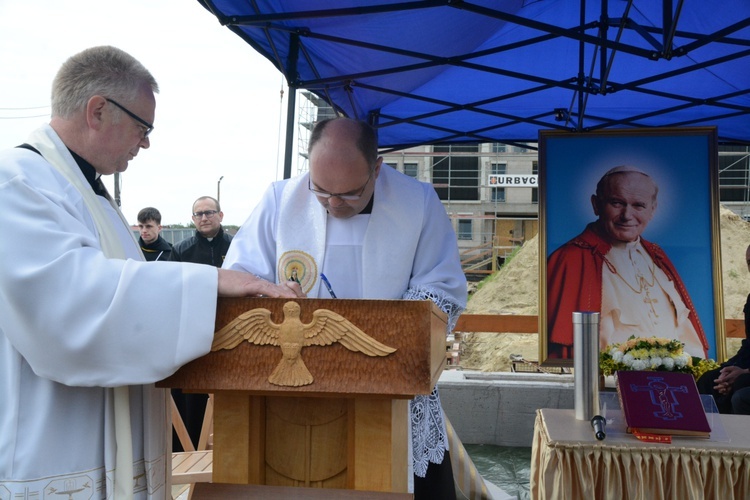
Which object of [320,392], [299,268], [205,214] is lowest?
[320,392]

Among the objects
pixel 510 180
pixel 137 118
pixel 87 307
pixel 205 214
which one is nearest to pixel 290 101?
pixel 205 214

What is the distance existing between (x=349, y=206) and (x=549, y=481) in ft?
4.77

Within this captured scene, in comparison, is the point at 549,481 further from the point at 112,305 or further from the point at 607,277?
the point at 607,277

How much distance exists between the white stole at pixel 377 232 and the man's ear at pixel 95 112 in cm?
95

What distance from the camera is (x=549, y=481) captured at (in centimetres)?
286

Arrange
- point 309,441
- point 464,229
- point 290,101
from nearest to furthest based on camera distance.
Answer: point 309,441
point 290,101
point 464,229

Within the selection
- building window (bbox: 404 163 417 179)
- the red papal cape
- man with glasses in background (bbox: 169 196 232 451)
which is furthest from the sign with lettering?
man with glasses in background (bbox: 169 196 232 451)

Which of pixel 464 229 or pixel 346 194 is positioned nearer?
pixel 346 194

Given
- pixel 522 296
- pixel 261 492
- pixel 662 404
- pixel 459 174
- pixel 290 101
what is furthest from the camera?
pixel 459 174

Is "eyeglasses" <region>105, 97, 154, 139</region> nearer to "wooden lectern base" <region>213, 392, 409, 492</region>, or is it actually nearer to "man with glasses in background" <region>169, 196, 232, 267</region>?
"wooden lectern base" <region>213, 392, 409, 492</region>

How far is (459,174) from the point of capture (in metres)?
36.5

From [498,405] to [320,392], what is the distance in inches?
197

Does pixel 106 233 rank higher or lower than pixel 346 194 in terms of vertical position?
lower

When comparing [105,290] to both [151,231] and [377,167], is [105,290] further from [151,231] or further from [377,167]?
[151,231]
